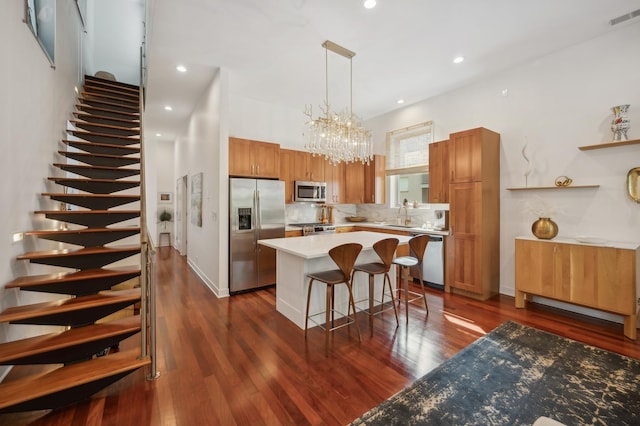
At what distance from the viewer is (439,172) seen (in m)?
4.59

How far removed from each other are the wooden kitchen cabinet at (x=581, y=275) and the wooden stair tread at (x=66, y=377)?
4351 millimetres

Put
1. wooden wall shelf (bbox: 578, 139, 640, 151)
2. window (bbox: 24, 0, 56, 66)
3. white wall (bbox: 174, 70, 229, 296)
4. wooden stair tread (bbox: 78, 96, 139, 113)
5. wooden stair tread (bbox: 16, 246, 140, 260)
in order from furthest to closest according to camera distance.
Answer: wooden stair tread (bbox: 78, 96, 139, 113), white wall (bbox: 174, 70, 229, 296), wooden wall shelf (bbox: 578, 139, 640, 151), window (bbox: 24, 0, 56, 66), wooden stair tread (bbox: 16, 246, 140, 260)

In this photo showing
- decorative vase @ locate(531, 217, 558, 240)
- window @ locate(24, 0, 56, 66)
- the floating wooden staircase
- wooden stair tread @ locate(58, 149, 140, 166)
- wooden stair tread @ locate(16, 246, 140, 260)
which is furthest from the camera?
decorative vase @ locate(531, 217, 558, 240)

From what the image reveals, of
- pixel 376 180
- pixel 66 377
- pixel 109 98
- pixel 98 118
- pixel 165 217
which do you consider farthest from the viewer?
pixel 165 217

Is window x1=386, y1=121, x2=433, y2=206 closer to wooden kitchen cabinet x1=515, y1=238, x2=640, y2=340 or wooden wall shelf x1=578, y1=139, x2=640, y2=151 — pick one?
wooden kitchen cabinet x1=515, y1=238, x2=640, y2=340

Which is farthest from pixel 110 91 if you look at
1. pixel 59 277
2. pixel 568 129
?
pixel 568 129

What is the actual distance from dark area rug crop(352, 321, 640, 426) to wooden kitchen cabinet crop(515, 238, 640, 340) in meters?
0.68

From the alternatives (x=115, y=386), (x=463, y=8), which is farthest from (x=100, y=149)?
(x=463, y=8)

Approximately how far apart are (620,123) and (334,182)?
4.24 metres

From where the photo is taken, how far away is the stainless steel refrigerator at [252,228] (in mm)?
4156

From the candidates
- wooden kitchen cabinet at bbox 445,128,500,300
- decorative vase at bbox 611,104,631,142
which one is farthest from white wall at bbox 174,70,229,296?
decorative vase at bbox 611,104,631,142

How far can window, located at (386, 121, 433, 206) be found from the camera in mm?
5199

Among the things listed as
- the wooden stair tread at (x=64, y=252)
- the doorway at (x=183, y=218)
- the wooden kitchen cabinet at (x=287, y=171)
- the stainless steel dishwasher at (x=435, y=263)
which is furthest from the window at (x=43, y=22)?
the stainless steel dishwasher at (x=435, y=263)

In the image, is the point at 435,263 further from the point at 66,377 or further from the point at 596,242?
the point at 66,377
